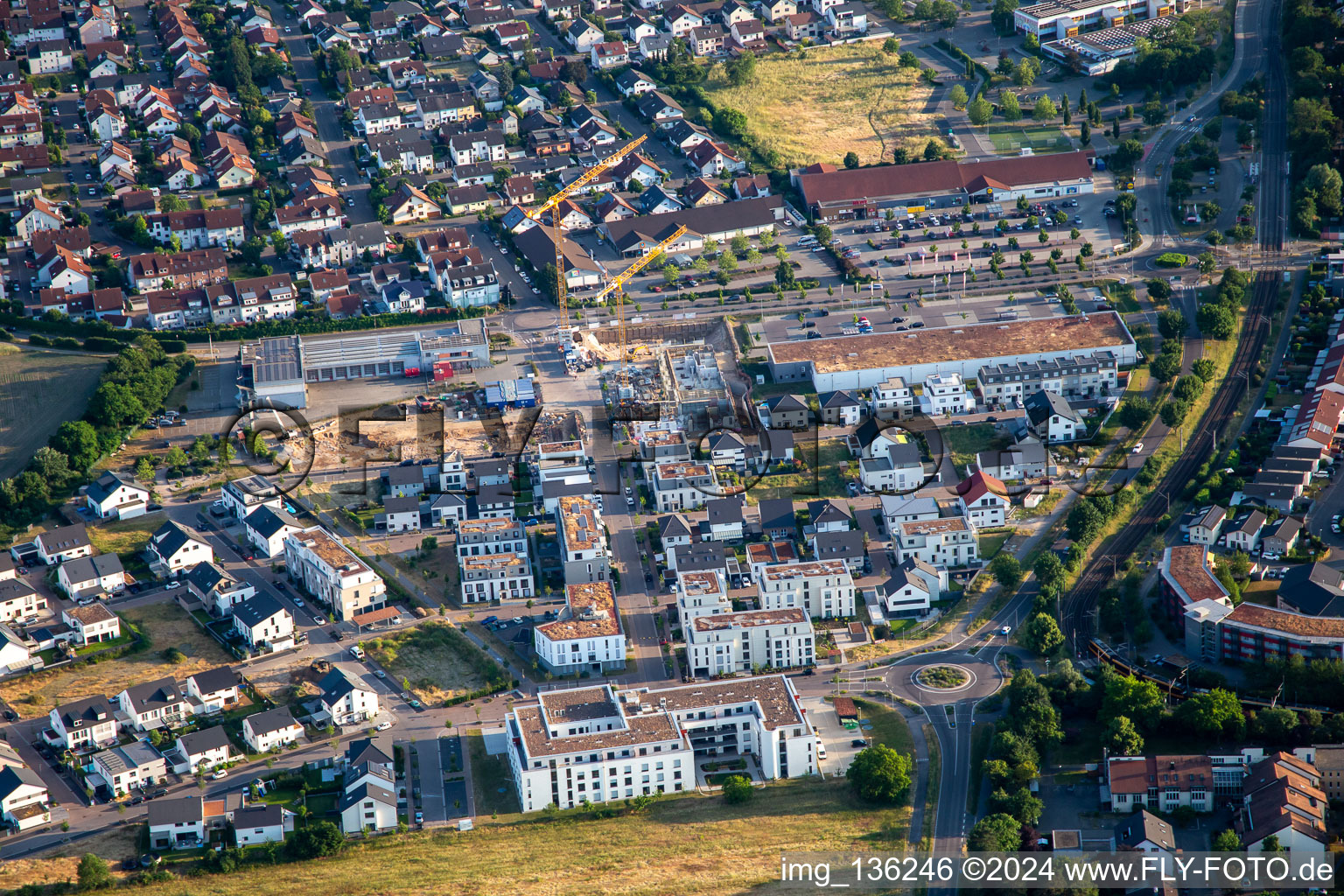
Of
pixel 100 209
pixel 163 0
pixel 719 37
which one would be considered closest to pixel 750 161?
pixel 719 37

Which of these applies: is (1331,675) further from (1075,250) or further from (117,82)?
(117,82)

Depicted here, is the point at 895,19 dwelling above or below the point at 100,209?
above

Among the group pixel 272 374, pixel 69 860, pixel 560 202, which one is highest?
pixel 560 202

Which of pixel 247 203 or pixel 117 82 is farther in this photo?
pixel 117 82

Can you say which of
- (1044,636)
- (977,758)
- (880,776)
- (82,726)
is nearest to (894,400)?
(1044,636)

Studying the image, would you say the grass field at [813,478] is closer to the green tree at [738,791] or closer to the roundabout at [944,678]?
the roundabout at [944,678]

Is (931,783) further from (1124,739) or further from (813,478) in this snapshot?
(813,478)

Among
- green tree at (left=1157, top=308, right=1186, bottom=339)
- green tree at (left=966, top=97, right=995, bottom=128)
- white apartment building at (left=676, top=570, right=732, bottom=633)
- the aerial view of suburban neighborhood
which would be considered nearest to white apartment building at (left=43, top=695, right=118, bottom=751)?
the aerial view of suburban neighborhood
